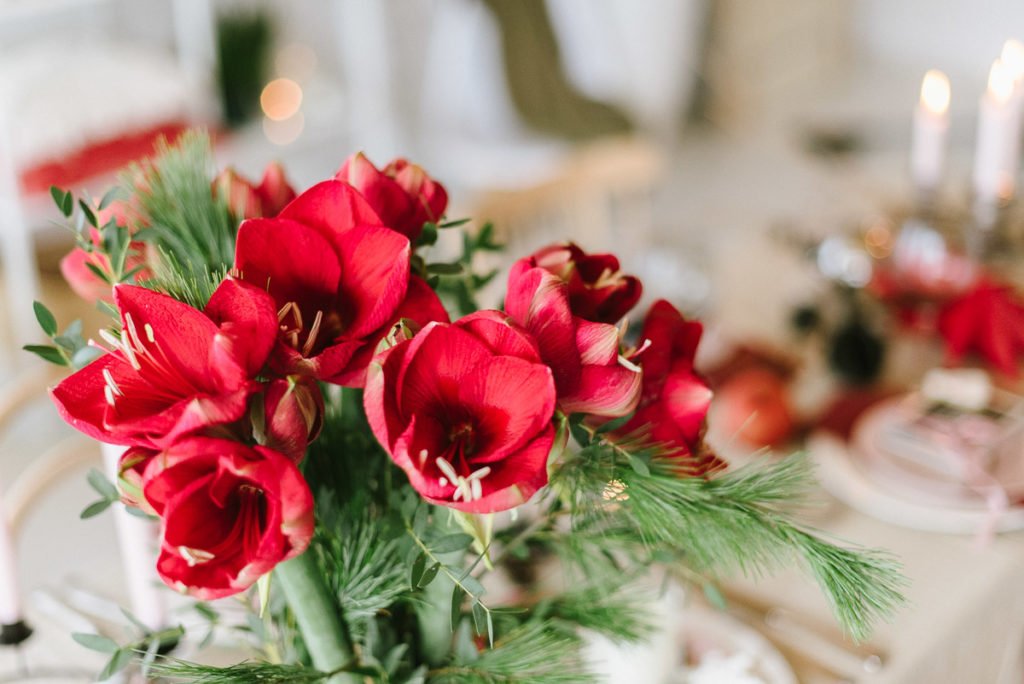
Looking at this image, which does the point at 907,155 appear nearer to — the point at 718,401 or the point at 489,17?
the point at 489,17

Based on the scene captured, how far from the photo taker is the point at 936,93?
129 cm

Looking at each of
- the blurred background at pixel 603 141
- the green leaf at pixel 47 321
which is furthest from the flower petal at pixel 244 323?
the blurred background at pixel 603 141

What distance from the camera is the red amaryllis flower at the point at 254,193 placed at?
0.63 m

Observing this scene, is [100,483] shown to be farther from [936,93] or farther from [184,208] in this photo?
[936,93]

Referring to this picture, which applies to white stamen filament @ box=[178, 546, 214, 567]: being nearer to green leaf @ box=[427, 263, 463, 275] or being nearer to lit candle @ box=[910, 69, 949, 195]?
green leaf @ box=[427, 263, 463, 275]

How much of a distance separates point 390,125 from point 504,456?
10.4 feet

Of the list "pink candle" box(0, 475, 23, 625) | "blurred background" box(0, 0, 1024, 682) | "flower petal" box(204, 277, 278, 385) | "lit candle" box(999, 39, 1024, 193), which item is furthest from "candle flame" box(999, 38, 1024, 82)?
"pink candle" box(0, 475, 23, 625)

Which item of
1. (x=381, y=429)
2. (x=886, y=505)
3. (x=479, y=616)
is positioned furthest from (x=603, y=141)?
(x=381, y=429)

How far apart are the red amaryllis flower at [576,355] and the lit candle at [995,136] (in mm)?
934

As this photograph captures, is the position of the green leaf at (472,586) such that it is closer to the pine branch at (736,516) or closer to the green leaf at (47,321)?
the pine branch at (736,516)

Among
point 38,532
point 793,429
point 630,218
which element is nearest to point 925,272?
point 793,429

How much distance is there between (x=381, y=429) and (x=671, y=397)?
0.58ft

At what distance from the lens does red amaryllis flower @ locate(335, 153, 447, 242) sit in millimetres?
567

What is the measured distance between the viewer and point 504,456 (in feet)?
1.53
